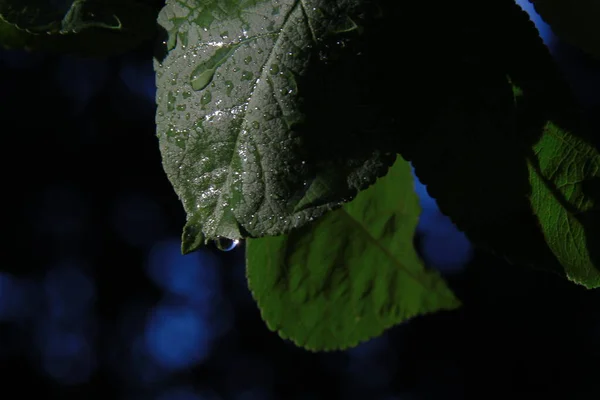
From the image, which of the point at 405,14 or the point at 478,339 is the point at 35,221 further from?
the point at 405,14

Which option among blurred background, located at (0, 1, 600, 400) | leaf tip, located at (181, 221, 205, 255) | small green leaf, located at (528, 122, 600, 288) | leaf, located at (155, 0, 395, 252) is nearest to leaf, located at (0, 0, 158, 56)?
leaf, located at (155, 0, 395, 252)

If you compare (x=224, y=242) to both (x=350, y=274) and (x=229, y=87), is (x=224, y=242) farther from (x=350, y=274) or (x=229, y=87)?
(x=350, y=274)

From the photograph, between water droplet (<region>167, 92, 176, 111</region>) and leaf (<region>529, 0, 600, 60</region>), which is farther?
leaf (<region>529, 0, 600, 60</region>)

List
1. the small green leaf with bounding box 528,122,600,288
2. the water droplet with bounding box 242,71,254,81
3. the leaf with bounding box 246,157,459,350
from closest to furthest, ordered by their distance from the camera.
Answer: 1. the water droplet with bounding box 242,71,254,81
2. the small green leaf with bounding box 528,122,600,288
3. the leaf with bounding box 246,157,459,350

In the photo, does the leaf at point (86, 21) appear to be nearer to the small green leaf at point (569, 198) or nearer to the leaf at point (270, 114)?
the leaf at point (270, 114)

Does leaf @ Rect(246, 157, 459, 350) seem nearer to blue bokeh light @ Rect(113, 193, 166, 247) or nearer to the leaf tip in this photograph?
the leaf tip

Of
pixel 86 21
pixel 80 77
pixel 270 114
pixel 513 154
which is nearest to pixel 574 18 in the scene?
pixel 513 154

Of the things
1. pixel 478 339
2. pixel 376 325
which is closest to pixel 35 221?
pixel 478 339
